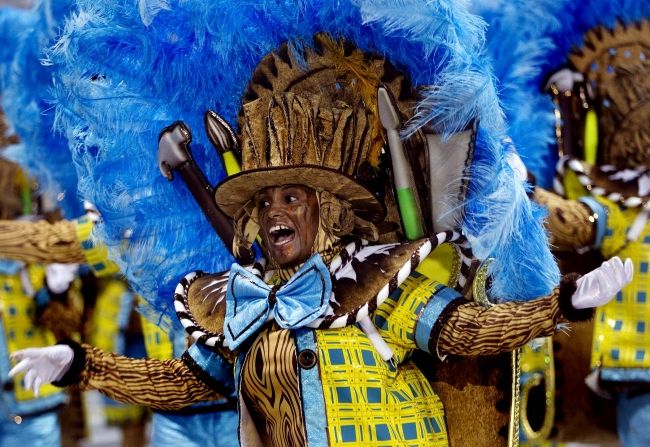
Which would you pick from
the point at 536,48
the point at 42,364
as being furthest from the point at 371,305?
the point at 536,48

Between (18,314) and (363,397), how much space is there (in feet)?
10.1

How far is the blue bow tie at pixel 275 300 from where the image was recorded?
3.03m

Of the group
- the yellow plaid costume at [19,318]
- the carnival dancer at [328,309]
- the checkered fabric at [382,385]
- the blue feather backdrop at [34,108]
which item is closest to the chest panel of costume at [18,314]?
the yellow plaid costume at [19,318]

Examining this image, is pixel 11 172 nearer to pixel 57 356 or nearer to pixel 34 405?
pixel 34 405

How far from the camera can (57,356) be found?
331cm

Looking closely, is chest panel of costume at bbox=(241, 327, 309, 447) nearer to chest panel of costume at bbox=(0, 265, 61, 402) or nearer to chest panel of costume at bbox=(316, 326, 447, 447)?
chest panel of costume at bbox=(316, 326, 447, 447)

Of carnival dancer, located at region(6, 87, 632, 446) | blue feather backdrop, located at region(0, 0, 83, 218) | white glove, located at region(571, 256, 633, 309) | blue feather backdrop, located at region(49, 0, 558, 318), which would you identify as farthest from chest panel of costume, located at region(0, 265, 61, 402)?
white glove, located at region(571, 256, 633, 309)

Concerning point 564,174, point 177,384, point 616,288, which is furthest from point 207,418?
point 616,288

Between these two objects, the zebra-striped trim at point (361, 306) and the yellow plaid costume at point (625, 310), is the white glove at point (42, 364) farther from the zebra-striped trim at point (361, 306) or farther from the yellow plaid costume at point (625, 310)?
the yellow plaid costume at point (625, 310)

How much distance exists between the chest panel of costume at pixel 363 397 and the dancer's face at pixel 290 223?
0.73 feet

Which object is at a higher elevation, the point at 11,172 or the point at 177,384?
the point at 11,172

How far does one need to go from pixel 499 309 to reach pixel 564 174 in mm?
1980

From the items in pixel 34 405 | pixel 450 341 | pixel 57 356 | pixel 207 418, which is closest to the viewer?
pixel 450 341

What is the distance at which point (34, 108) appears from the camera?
4.98 m
